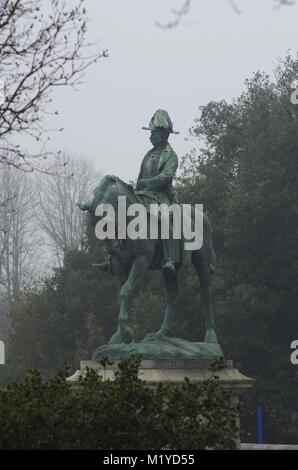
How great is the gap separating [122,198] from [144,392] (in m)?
5.88

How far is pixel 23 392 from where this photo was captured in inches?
460

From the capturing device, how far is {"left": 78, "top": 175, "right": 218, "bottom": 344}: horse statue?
1725 cm

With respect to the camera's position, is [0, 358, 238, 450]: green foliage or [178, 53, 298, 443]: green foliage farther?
[178, 53, 298, 443]: green foliage

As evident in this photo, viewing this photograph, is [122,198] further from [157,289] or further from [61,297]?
[61,297]

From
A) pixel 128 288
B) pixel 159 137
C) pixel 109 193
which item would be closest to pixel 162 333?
pixel 128 288

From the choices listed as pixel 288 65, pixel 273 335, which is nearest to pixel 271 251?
pixel 273 335

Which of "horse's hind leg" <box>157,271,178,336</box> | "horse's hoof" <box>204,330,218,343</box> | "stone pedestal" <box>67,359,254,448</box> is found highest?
"horse's hind leg" <box>157,271,178,336</box>

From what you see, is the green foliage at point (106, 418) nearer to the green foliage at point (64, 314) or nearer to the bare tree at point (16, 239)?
the green foliage at point (64, 314)

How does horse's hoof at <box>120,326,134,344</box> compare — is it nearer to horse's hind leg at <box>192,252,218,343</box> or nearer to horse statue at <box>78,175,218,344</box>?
horse statue at <box>78,175,218,344</box>

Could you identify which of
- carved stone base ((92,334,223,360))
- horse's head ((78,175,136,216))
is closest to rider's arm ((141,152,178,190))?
horse's head ((78,175,136,216))

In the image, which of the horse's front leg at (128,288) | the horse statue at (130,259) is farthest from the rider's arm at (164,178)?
the horse's front leg at (128,288)

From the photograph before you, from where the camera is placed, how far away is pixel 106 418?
37.6 ft

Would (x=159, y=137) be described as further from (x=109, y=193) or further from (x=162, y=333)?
(x=162, y=333)
